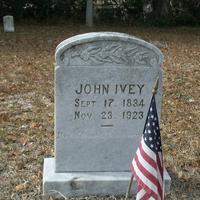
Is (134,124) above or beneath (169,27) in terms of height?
above

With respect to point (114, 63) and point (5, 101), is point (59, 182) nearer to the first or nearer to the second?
point (114, 63)

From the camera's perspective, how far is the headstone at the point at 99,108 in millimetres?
4434

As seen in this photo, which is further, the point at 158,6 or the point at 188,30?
the point at 158,6

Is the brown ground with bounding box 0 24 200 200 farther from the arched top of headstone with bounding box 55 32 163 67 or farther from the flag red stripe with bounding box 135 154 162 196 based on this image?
the arched top of headstone with bounding box 55 32 163 67

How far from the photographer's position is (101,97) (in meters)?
4.56

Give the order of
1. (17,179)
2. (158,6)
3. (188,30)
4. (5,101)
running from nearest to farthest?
(17,179) → (5,101) → (188,30) → (158,6)

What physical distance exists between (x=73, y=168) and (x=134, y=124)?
2.22 ft

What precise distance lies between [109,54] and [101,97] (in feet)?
1.27

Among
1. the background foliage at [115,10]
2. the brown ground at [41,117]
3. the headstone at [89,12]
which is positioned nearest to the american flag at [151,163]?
the brown ground at [41,117]

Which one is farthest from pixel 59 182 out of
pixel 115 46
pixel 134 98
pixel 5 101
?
pixel 5 101

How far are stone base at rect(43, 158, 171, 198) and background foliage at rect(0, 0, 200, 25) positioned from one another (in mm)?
16212

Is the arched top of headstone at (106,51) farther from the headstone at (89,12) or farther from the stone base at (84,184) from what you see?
the headstone at (89,12)

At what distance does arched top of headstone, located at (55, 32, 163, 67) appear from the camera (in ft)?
14.4

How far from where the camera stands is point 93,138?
4.65 meters
